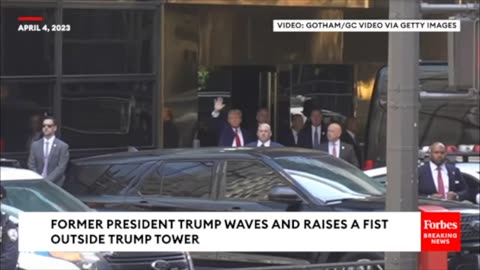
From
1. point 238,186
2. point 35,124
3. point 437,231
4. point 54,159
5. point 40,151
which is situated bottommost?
point 437,231

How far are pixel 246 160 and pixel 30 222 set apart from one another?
13.8 feet

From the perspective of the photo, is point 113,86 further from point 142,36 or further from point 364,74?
point 364,74

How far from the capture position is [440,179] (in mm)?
12750

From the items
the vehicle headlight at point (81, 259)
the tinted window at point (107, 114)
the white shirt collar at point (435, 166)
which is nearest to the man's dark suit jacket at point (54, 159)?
the tinted window at point (107, 114)

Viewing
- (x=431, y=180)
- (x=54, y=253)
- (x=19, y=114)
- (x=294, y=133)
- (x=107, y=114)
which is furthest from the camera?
(x=107, y=114)

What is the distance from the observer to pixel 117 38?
59.3 ft

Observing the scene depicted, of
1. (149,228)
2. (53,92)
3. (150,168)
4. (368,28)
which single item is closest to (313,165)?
(150,168)

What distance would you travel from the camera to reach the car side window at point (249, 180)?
10.6 m

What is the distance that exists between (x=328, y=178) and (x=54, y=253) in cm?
355

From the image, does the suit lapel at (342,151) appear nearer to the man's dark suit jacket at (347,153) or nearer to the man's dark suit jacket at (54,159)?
the man's dark suit jacket at (347,153)

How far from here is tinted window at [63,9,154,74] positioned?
17.7 m

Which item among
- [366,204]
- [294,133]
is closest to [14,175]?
[366,204]

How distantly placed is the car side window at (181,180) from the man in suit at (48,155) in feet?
10.5

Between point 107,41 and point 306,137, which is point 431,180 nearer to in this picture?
point 306,137
